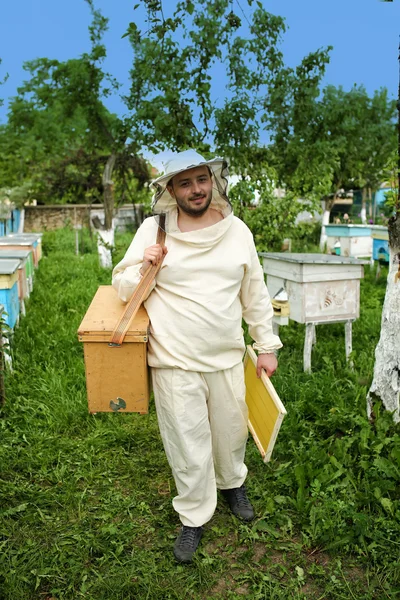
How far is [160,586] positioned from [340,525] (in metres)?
0.84

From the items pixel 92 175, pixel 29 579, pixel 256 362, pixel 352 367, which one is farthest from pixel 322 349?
pixel 92 175

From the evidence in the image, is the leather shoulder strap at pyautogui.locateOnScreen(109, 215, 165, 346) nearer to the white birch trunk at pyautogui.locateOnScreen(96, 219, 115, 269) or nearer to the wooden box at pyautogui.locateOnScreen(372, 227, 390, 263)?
the wooden box at pyautogui.locateOnScreen(372, 227, 390, 263)

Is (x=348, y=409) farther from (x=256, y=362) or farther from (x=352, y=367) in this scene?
(x=256, y=362)

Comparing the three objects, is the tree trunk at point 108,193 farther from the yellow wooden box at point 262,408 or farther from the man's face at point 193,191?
the man's face at point 193,191

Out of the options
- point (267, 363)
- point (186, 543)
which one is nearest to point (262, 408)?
point (267, 363)

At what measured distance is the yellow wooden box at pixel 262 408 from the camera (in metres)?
2.44

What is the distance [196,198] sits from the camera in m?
2.41

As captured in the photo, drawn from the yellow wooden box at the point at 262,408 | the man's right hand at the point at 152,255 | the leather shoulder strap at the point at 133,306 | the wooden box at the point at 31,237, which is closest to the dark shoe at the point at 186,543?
the yellow wooden box at the point at 262,408

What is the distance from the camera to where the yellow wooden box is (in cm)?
244

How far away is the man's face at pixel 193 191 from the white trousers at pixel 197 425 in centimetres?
67

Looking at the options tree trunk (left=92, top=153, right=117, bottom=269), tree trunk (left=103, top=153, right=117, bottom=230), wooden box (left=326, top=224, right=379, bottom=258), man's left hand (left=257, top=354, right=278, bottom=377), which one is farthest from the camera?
wooden box (left=326, top=224, right=379, bottom=258)

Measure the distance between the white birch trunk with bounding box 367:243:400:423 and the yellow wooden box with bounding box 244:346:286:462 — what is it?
970 millimetres

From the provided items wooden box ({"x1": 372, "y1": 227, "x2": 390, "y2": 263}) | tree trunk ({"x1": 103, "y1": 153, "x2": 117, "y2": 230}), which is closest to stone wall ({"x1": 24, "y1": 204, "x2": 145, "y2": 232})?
tree trunk ({"x1": 103, "y1": 153, "x2": 117, "y2": 230})

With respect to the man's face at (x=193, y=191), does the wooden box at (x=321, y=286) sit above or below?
below
